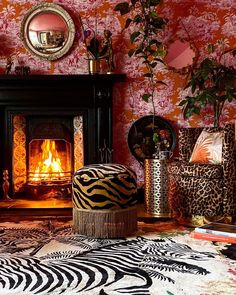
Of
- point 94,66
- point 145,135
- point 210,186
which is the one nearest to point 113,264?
point 210,186

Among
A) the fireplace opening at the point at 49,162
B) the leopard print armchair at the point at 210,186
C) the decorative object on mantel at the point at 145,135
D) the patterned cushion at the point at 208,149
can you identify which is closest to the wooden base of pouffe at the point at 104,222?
→ the leopard print armchair at the point at 210,186

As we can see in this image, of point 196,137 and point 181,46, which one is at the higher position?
point 181,46

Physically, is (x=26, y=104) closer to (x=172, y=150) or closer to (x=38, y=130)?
(x=38, y=130)

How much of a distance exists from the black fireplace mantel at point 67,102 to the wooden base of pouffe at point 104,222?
63.3 inches

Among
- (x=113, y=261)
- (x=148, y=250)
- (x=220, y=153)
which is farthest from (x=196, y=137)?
(x=113, y=261)

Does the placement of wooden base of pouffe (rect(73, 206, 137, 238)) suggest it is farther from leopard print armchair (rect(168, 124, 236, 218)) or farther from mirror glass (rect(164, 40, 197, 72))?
mirror glass (rect(164, 40, 197, 72))

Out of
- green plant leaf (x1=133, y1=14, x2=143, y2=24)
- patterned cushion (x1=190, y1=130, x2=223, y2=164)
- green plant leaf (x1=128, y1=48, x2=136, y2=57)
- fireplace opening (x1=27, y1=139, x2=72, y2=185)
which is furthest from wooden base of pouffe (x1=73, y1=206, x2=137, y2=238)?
green plant leaf (x1=133, y1=14, x2=143, y2=24)

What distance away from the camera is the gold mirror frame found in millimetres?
4910

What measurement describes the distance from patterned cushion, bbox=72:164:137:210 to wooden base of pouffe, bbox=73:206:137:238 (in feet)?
0.12

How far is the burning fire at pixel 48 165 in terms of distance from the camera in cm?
511

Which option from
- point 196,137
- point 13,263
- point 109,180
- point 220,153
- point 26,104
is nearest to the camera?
point 13,263

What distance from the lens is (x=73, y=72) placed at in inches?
196

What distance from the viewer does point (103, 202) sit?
3.22 metres

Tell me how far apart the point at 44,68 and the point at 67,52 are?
11.6 inches
